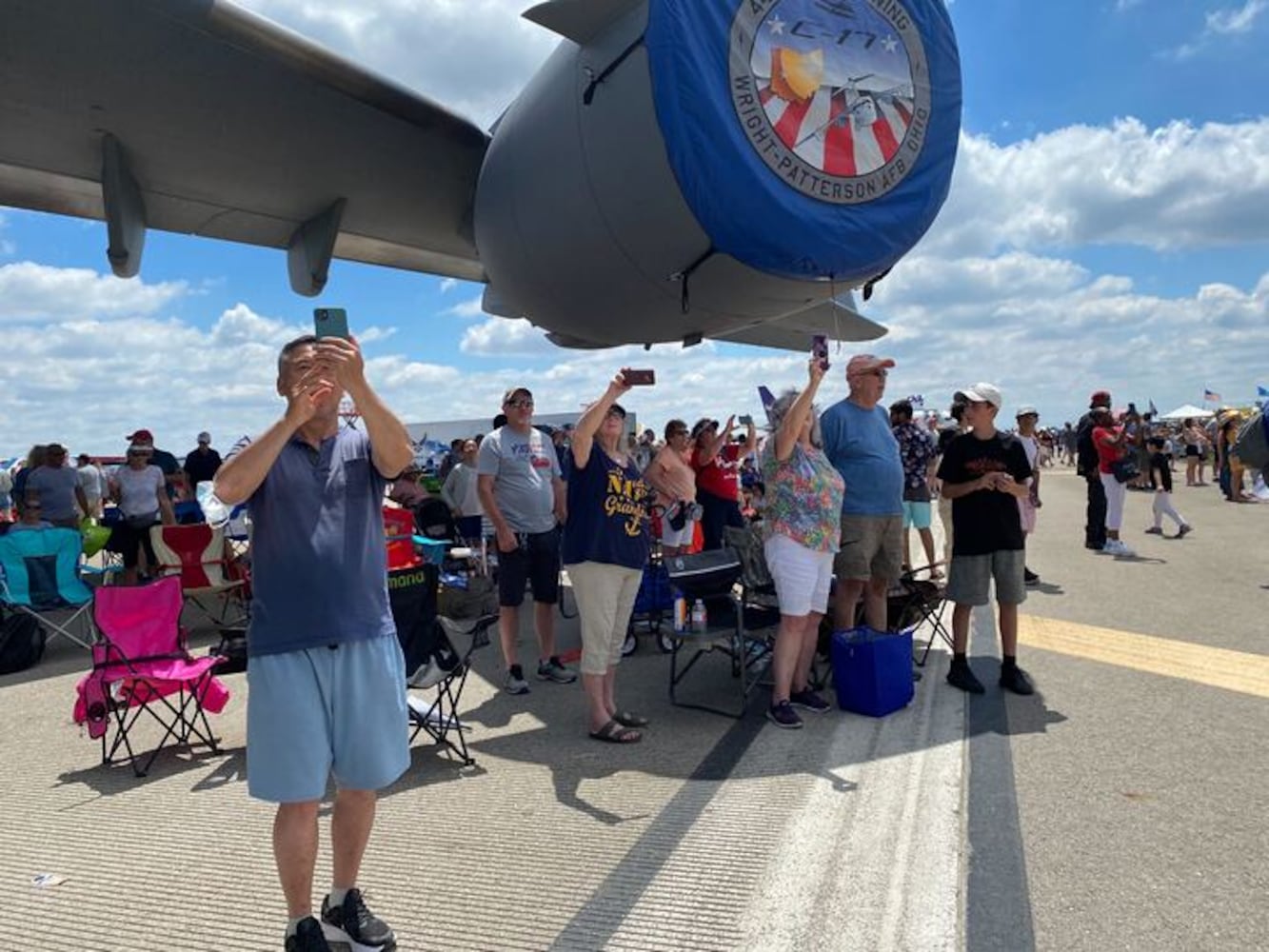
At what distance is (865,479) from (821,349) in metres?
1.10

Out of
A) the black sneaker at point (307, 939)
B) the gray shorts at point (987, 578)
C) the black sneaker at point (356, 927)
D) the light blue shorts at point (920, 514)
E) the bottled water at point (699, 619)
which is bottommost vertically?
the black sneaker at point (356, 927)

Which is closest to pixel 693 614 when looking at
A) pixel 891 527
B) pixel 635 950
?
pixel 891 527

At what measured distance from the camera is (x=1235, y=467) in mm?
13602

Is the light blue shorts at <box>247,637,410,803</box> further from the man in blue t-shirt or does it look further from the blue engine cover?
the man in blue t-shirt

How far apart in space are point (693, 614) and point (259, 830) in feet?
7.31

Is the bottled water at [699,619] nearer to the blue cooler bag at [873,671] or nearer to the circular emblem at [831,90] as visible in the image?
the blue cooler bag at [873,671]

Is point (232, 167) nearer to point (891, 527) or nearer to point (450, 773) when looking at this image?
point (450, 773)

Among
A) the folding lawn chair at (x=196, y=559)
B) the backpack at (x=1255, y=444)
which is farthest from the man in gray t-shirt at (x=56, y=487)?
the backpack at (x=1255, y=444)

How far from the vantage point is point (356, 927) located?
213cm

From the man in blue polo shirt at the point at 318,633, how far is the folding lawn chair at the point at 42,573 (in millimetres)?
4708

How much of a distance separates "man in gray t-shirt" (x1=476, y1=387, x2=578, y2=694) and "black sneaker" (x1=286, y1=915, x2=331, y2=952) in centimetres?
247

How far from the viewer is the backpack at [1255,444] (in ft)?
19.1

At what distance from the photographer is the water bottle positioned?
7.31 m

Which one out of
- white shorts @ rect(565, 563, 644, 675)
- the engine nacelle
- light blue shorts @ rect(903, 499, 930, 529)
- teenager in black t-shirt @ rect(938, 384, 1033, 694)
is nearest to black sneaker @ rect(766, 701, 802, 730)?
white shorts @ rect(565, 563, 644, 675)
